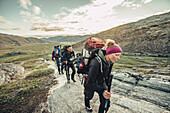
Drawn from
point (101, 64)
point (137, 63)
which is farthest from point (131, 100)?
point (137, 63)

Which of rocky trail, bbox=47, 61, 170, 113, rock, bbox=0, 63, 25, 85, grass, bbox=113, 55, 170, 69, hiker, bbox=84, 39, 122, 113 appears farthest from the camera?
grass, bbox=113, 55, 170, 69

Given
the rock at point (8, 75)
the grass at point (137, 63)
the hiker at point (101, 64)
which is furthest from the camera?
the grass at point (137, 63)

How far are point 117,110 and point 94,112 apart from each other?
107 centimetres

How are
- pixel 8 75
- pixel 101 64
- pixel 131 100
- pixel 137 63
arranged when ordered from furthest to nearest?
pixel 137 63, pixel 8 75, pixel 131 100, pixel 101 64

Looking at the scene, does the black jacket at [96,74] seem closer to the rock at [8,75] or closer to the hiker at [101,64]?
the hiker at [101,64]

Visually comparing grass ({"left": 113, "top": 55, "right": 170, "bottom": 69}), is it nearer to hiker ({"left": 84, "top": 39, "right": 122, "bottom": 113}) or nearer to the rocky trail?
the rocky trail

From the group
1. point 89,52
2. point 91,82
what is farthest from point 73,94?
point 89,52

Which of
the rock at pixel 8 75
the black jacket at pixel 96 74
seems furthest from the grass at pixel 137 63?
the rock at pixel 8 75

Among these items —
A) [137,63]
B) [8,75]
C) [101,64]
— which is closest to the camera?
[101,64]

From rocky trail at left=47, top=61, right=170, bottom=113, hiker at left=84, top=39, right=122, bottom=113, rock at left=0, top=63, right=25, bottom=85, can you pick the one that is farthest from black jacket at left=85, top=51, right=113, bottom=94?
rock at left=0, top=63, right=25, bottom=85

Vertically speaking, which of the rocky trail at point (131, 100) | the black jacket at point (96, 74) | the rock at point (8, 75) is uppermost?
the black jacket at point (96, 74)

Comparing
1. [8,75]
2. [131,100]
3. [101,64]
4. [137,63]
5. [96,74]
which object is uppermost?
[101,64]

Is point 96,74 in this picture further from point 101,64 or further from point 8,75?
point 8,75

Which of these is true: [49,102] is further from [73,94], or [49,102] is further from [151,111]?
[151,111]
